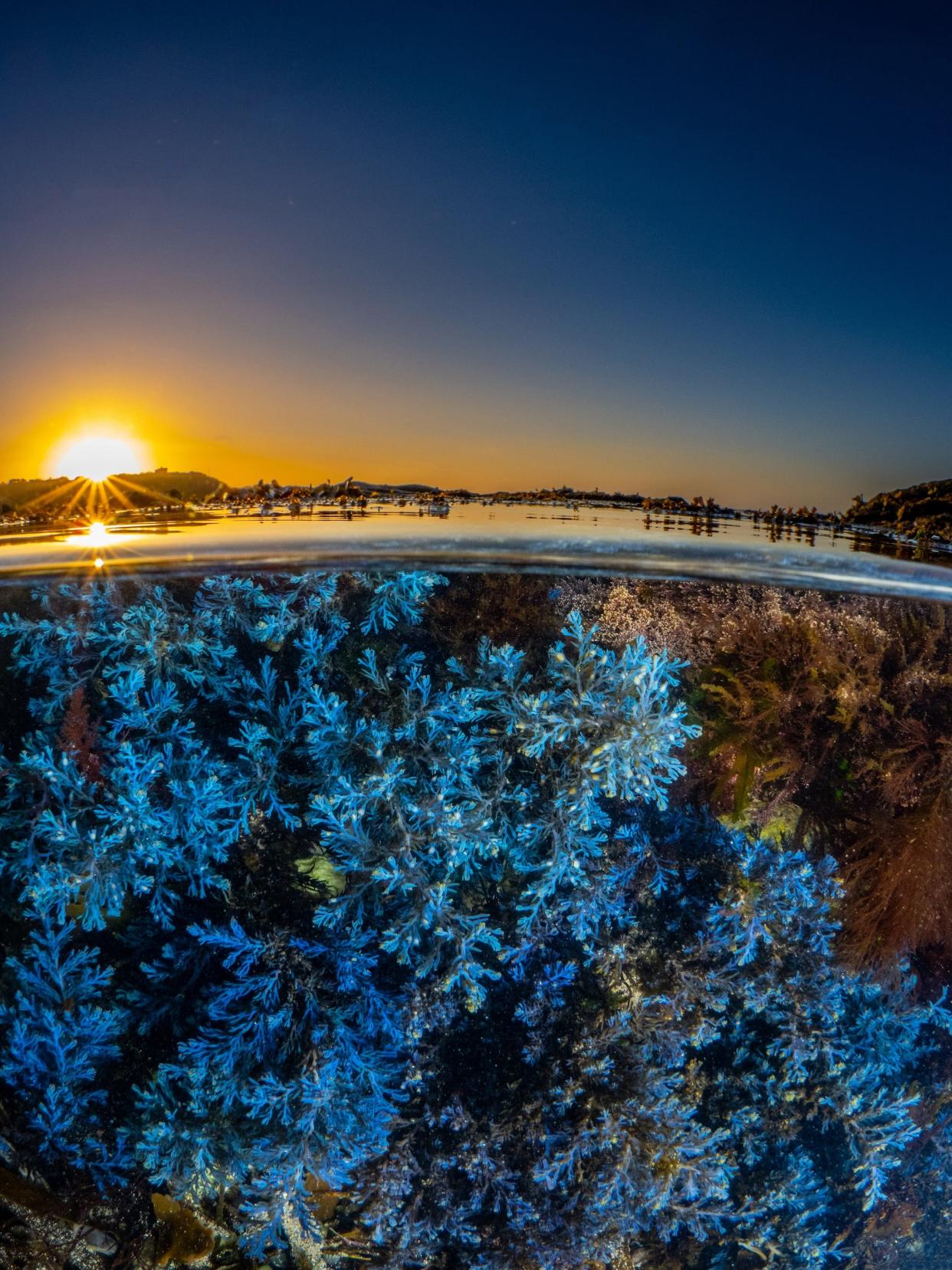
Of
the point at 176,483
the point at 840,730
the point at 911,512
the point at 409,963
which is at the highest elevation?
the point at 176,483

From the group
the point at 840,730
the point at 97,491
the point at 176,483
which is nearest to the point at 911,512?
the point at 840,730

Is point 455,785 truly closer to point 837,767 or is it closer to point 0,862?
point 837,767

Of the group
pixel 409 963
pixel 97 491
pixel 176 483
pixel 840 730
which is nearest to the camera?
pixel 409 963

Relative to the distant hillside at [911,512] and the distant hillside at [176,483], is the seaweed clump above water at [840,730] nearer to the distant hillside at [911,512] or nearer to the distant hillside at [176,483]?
the distant hillside at [911,512]

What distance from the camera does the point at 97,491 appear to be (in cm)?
578

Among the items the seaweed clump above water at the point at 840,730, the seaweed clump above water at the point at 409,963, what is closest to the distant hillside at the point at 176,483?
the seaweed clump above water at the point at 409,963

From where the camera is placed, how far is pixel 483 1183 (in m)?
4.71

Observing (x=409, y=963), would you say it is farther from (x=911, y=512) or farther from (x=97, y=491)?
(x=911, y=512)

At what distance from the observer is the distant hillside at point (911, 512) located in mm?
4844

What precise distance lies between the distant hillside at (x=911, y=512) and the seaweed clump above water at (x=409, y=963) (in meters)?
2.07

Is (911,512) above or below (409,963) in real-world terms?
above

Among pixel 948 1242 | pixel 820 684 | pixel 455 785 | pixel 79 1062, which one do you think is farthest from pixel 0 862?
pixel 948 1242

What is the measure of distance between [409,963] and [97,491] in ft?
16.9

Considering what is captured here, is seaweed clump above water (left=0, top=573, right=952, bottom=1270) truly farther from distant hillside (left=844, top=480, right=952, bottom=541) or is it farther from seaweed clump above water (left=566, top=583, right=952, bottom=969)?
distant hillside (left=844, top=480, right=952, bottom=541)
